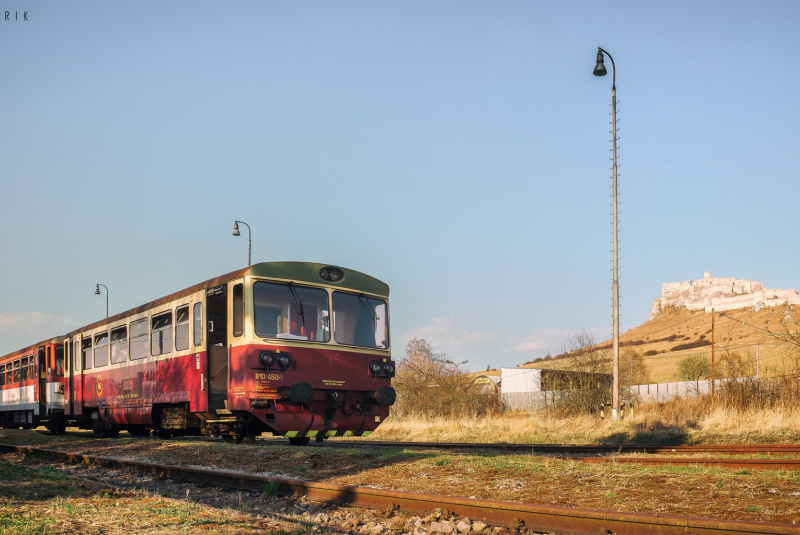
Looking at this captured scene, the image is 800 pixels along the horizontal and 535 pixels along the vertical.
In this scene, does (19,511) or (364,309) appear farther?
(364,309)

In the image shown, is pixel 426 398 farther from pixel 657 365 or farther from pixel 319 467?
pixel 657 365

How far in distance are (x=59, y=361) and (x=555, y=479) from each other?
21591 millimetres

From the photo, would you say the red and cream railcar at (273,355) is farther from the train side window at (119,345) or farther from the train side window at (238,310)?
the train side window at (119,345)

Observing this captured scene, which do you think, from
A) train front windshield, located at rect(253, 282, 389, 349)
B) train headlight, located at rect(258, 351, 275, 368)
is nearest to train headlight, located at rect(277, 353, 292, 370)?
train headlight, located at rect(258, 351, 275, 368)

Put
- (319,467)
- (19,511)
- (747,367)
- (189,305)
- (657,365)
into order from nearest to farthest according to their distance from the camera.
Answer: (19,511)
(319,467)
(189,305)
(747,367)
(657,365)

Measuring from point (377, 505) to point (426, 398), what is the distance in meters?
25.2

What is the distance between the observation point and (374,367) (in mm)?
14383

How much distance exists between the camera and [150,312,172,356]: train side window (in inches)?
611

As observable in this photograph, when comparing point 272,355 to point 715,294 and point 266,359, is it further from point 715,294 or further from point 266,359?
point 715,294

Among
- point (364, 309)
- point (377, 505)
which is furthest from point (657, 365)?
point (377, 505)

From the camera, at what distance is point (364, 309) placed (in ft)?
48.3

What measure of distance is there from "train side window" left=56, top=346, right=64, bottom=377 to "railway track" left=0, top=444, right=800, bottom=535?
18076 mm

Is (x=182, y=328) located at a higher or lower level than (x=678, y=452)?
higher

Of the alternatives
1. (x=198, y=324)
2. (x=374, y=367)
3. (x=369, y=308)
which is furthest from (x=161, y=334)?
(x=374, y=367)
